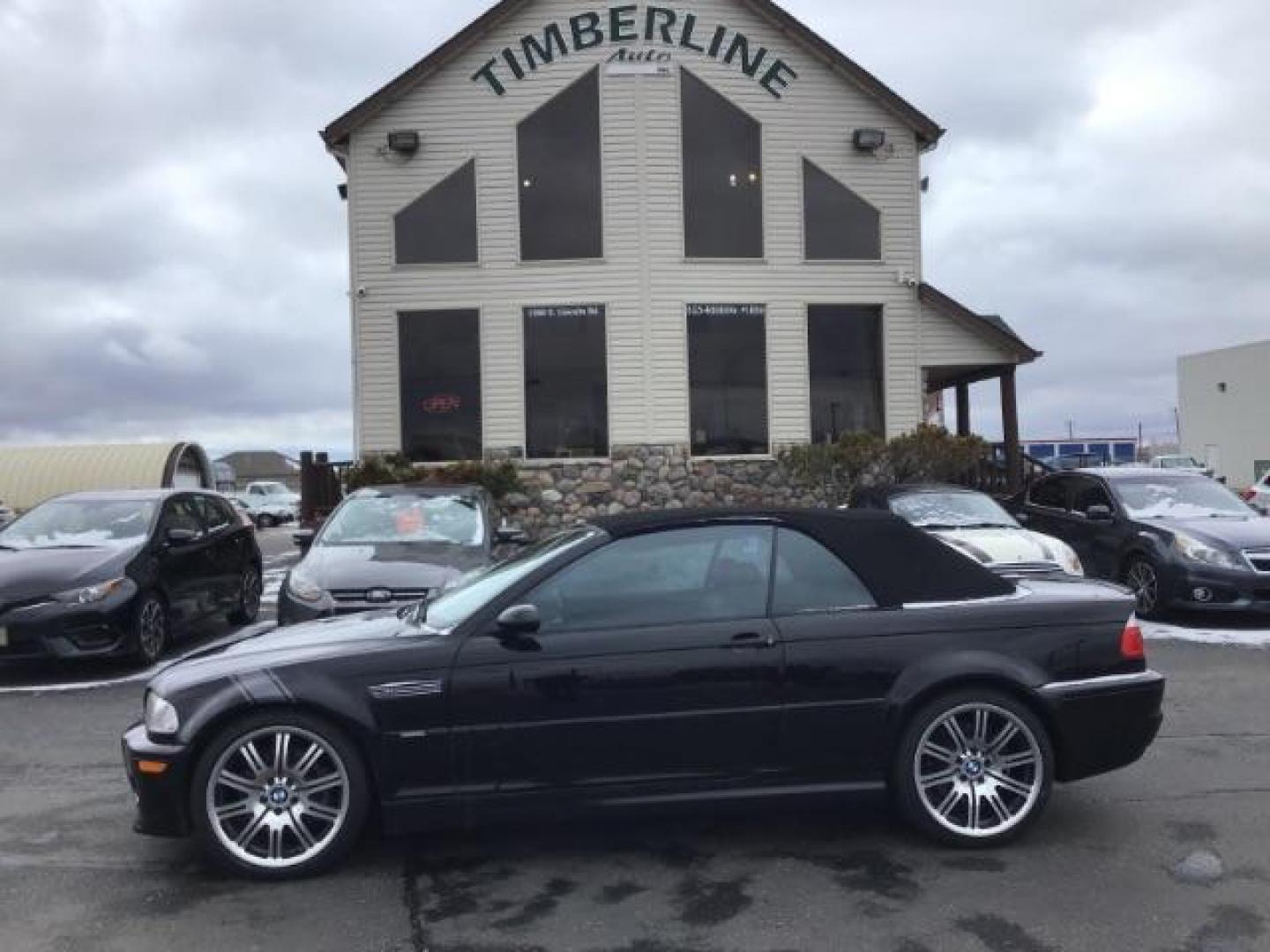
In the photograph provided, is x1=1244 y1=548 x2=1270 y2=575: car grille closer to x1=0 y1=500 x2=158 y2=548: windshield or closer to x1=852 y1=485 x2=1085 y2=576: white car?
x1=852 y1=485 x2=1085 y2=576: white car

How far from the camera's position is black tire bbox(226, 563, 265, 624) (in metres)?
11.6

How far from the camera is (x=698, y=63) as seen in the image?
1797 centimetres

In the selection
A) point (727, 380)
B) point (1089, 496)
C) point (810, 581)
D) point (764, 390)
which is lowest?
point (810, 581)

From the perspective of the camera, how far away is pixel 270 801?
4.48m

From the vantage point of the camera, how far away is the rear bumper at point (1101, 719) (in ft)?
15.7

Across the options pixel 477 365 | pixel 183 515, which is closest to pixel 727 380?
pixel 477 365

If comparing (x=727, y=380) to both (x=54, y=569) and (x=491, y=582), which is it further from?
(x=491, y=582)

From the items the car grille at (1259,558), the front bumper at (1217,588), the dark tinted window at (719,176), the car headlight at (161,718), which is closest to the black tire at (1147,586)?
the front bumper at (1217,588)

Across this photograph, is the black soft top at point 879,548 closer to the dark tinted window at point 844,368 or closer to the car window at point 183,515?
the car window at point 183,515

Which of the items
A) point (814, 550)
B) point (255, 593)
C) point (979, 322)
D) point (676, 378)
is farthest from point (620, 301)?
point (814, 550)

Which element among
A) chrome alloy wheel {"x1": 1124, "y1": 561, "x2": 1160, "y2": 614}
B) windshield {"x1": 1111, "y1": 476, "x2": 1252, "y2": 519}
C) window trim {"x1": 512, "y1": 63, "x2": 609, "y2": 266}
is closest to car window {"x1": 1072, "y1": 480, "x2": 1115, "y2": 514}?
windshield {"x1": 1111, "y1": 476, "x2": 1252, "y2": 519}

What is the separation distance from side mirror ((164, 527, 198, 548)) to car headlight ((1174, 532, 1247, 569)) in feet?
29.6

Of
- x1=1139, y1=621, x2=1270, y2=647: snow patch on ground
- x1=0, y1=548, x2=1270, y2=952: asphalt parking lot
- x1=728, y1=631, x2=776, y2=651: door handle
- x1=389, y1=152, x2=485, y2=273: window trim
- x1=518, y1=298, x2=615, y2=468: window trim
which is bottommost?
x1=0, y1=548, x2=1270, y2=952: asphalt parking lot

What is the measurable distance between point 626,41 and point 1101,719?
607 inches
